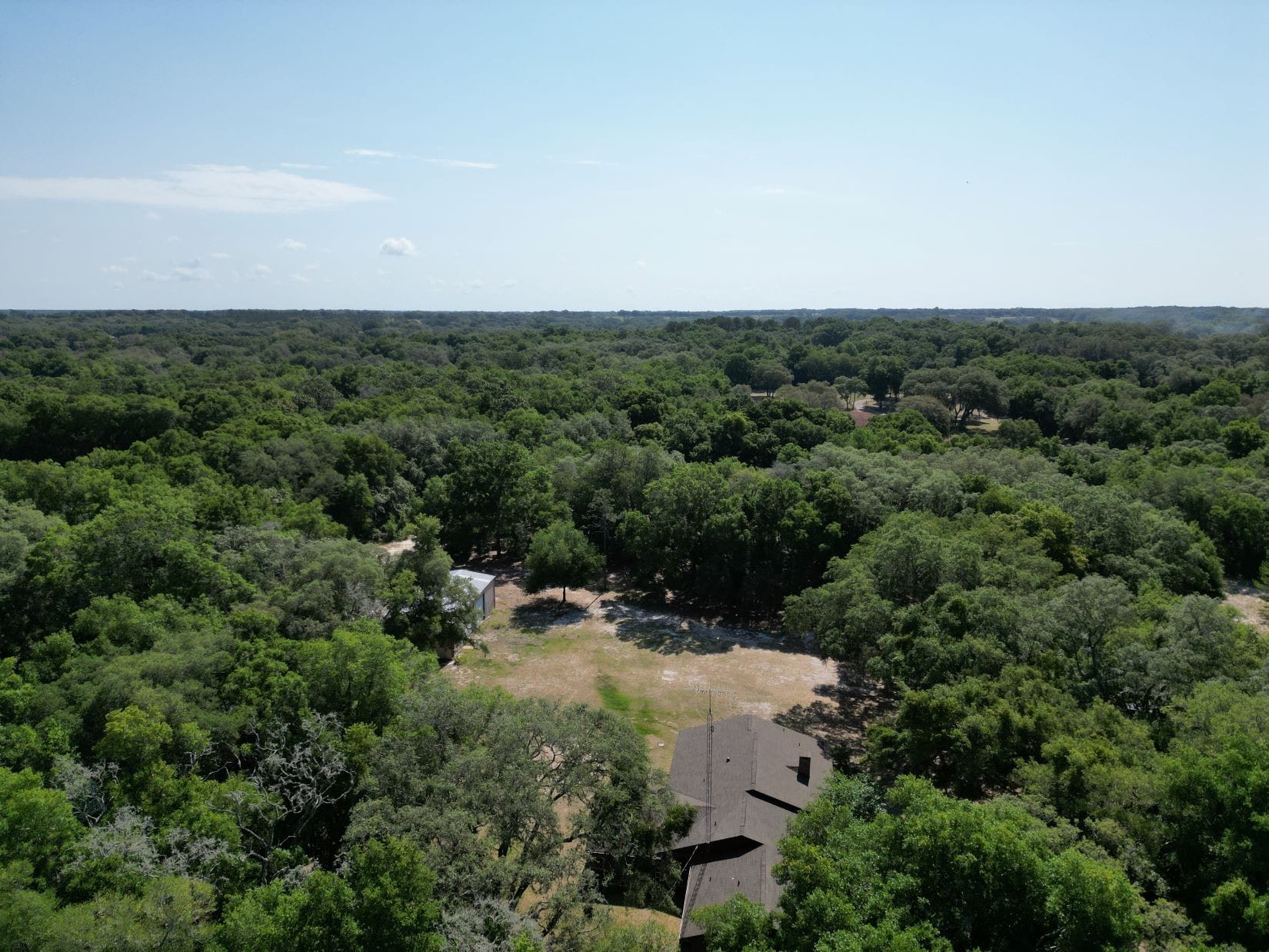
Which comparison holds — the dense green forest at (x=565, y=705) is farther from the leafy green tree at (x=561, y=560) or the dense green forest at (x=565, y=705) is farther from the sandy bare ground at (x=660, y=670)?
the sandy bare ground at (x=660, y=670)

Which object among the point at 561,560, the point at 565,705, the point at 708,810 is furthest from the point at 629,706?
the point at 561,560

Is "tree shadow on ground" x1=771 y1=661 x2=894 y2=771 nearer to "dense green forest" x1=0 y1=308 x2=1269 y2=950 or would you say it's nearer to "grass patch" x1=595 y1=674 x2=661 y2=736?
"dense green forest" x1=0 y1=308 x2=1269 y2=950

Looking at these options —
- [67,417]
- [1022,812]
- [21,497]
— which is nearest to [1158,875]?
[1022,812]

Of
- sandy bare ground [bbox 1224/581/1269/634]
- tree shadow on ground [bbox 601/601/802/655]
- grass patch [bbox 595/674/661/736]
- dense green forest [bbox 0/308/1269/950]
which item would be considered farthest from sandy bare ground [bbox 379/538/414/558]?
sandy bare ground [bbox 1224/581/1269/634]

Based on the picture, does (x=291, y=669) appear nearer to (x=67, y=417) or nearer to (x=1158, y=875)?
(x=1158, y=875)

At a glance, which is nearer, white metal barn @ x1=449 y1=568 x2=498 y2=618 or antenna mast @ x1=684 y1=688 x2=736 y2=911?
antenna mast @ x1=684 y1=688 x2=736 y2=911

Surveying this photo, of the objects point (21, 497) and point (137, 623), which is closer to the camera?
point (137, 623)

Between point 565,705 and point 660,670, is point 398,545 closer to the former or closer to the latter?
point 660,670
